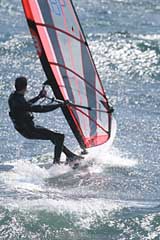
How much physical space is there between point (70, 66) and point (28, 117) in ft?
4.05

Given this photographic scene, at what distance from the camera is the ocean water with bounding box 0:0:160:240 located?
31.6 ft

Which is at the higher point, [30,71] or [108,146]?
[30,71]

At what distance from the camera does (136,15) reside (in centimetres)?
2427

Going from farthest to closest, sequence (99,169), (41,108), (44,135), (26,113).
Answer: (99,169), (44,135), (26,113), (41,108)

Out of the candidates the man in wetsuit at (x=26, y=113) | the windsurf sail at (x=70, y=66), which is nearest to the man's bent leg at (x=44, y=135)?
the man in wetsuit at (x=26, y=113)

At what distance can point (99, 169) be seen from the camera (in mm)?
11750

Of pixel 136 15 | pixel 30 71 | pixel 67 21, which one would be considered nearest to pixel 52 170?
pixel 67 21

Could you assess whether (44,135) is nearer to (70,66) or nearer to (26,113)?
(26,113)

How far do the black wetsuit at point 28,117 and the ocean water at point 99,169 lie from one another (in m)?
0.46

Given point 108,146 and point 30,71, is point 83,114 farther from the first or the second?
point 30,71

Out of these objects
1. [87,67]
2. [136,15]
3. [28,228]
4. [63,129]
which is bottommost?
[28,228]

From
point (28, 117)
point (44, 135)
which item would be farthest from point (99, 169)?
point (28, 117)

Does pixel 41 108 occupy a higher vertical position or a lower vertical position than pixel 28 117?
higher

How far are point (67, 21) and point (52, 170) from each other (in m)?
2.12
